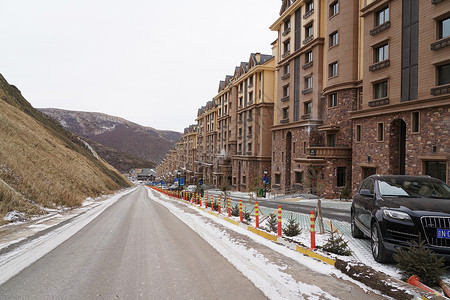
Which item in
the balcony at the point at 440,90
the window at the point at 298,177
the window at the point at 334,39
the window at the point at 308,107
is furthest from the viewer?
the window at the point at 298,177

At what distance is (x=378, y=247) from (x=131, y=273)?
5007 mm

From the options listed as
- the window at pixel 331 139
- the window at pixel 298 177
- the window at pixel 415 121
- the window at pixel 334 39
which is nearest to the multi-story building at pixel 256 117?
the window at pixel 298 177

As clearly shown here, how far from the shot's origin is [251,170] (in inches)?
1823

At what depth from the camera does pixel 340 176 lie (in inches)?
1070

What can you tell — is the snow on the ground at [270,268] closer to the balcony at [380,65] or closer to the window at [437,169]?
the window at [437,169]

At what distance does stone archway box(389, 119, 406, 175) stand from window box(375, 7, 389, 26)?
803 cm

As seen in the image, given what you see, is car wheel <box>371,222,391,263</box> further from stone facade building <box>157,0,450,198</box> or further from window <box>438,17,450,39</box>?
window <box>438,17,450,39</box>

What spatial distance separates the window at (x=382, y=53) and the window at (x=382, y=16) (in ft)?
Result: 6.37

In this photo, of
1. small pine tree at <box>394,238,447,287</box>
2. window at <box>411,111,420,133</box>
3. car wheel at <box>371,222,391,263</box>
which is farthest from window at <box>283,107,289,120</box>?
small pine tree at <box>394,238,447,287</box>

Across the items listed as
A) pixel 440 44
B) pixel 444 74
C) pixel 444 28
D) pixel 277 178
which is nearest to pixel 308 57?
pixel 277 178

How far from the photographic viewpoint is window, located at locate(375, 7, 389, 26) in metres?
22.1

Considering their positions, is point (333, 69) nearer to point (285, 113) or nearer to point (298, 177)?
point (285, 113)

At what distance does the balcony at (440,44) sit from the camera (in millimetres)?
17219

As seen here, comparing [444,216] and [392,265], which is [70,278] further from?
[444,216]
